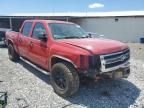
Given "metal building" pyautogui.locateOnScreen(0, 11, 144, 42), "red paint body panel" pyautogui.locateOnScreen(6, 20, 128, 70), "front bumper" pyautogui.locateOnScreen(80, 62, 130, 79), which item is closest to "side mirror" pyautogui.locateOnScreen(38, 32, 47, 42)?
"red paint body panel" pyautogui.locateOnScreen(6, 20, 128, 70)

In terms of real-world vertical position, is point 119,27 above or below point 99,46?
above

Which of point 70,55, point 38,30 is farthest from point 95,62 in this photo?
point 38,30

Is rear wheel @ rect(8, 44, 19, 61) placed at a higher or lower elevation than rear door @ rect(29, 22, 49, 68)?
lower

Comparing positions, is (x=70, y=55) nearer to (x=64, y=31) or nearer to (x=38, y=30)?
(x=64, y=31)

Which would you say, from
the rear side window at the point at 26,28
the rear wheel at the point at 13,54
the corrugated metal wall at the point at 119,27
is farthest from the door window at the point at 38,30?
the corrugated metal wall at the point at 119,27

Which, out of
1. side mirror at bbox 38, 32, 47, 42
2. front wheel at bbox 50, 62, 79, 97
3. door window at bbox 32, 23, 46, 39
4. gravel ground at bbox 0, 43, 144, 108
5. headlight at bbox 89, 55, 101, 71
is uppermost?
door window at bbox 32, 23, 46, 39

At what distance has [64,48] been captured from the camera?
5066 millimetres

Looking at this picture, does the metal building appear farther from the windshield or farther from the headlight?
the headlight

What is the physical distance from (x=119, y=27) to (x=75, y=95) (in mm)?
19456

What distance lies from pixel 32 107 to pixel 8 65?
415cm

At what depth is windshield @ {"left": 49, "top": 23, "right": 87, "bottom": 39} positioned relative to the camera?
5.84 meters

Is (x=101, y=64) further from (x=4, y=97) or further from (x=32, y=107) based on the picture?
(x=4, y=97)

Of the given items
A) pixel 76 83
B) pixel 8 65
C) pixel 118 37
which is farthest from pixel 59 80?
pixel 118 37

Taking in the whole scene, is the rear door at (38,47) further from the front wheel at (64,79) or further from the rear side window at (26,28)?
the front wheel at (64,79)
